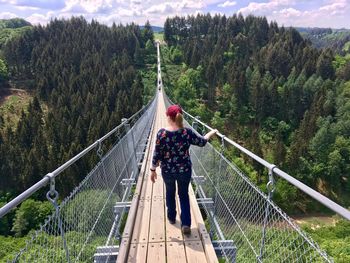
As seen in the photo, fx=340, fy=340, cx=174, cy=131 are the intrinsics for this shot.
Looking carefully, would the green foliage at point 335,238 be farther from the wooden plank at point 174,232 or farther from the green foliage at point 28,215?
the green foliage at point 28,215

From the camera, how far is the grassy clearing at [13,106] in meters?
57.2

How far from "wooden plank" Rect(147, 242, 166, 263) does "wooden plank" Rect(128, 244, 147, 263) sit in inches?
2.2

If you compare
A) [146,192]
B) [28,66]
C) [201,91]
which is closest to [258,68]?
[201,91]

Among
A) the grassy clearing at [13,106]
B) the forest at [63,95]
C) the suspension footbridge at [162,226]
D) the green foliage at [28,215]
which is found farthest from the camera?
the grassy clearing at [13,106]

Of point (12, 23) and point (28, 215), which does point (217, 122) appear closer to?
point (28, 215)

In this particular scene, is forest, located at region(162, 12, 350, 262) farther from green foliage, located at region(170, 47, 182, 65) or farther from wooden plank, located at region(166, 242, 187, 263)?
wooden plank, located at region(166, 242, 187, 263)

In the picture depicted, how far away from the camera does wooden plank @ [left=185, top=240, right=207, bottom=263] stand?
3584 mm

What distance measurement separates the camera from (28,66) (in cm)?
7856

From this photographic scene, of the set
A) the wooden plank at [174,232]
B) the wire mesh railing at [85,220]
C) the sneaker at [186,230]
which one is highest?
the wire mesh railing at [85,220]

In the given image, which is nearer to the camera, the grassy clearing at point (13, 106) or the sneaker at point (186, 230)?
the sneaker at point (186, 230)

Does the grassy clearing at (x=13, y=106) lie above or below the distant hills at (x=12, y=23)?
below

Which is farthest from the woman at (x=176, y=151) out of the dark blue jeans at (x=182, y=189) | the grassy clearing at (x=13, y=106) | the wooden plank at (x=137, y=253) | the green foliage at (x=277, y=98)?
the grassy clearing at (x=13, y=106)

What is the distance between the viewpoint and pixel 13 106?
61875 mm

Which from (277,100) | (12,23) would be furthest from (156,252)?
(12,23)
